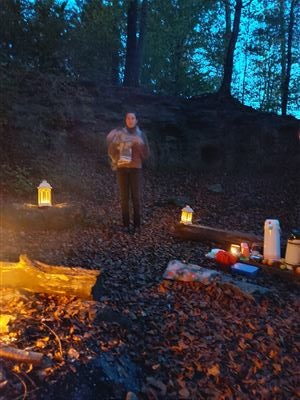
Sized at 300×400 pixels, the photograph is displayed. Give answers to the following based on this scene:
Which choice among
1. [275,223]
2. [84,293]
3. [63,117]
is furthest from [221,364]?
[63,117]

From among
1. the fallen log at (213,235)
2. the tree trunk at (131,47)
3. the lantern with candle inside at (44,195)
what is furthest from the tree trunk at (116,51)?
the fallen log at (213,235)

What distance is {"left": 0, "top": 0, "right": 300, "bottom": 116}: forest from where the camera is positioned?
11.5 metres

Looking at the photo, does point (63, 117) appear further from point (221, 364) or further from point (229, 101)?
point (221, 364)

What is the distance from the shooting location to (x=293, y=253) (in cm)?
539

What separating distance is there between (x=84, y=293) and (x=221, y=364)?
154 centimetres

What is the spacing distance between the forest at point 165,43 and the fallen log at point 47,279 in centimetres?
897

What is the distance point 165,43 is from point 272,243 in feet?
53.3

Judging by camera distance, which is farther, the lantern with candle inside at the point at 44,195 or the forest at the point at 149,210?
the lantern with candle inside at the point at 44,195

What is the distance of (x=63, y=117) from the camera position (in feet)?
37.8

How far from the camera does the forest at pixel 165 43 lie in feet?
37.7

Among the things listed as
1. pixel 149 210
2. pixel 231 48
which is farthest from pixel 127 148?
pixel 231 48

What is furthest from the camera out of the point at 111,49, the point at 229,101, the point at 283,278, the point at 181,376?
the point at 111,49

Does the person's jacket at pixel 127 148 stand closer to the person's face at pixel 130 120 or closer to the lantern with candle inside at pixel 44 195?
the person's face at pixel 130 120

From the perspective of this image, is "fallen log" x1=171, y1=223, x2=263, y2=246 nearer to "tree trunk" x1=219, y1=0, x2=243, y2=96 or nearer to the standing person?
the standing person
